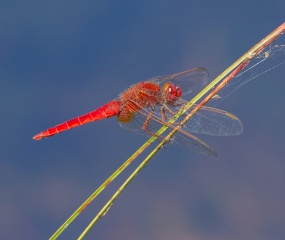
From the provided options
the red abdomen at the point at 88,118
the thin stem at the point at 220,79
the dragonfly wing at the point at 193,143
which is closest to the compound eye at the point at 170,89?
the red abdomen at the point at 88,118

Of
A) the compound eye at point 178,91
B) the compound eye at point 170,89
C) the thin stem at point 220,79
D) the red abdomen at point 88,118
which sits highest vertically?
the red abdomen at point 88,118

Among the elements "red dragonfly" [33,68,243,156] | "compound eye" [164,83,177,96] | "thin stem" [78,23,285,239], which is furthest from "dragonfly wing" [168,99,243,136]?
"thin stem" [78,23,285,239]

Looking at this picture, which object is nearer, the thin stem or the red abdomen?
the thin stem

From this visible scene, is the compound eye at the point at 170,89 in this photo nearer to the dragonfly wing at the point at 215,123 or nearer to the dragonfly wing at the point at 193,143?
the dragonfly wing at the point at 215,123

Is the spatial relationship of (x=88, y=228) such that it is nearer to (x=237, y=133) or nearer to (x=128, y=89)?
(x=237, y=133)

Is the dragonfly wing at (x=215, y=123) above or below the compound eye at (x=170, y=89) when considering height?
below

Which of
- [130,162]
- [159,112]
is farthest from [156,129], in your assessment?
[130,162]

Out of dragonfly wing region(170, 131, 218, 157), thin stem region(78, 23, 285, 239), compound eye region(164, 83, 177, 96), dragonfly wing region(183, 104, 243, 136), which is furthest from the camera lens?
compound eye region(164, 83, 177, 96)

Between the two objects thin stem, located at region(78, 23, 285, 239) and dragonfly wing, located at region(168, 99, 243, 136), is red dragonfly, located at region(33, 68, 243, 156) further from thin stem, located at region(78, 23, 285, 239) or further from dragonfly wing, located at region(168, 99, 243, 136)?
thin stem, located at region(78, 23, 285, 239)
